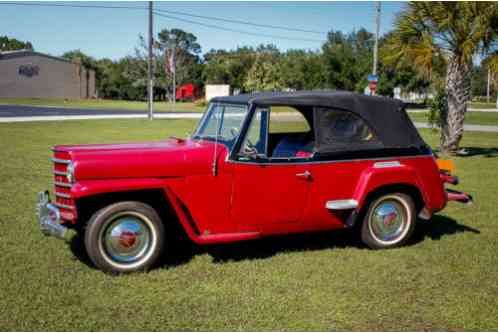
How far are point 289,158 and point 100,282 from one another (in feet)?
7.21

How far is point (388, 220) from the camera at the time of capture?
615 cm

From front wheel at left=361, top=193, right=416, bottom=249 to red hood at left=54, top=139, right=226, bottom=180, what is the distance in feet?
6.14

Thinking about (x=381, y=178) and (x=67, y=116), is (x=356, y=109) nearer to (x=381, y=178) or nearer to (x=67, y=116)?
(x=381, y=178)

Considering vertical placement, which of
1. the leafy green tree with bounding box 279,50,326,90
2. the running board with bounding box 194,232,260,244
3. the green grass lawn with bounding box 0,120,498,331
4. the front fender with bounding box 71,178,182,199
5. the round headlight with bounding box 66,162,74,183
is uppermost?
the leafy green tree with bounding box 279,50,326,90

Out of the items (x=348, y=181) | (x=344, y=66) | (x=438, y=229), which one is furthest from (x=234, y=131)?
(x=344, y=66)

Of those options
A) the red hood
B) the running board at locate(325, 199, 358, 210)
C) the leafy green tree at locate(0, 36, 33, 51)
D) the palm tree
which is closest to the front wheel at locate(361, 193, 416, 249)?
the running board at locate(325, 199, 358, 210)

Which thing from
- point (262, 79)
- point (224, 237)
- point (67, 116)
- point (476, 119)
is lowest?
point (224, 237)

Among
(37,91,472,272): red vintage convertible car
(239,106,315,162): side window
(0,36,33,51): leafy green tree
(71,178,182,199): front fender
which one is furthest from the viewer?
(0,36,33,51): leafy green tree

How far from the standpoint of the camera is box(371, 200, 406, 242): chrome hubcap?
6082mm

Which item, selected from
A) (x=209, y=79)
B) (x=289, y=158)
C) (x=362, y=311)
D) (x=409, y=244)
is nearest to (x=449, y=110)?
(x=409, y=244)

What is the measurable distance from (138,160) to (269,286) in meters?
1.66

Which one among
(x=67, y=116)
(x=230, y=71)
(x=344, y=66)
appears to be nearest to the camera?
(x=67, y=116)

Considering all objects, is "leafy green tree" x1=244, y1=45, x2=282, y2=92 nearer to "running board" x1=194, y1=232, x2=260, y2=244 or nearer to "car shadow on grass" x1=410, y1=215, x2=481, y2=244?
"car shadow on grass" x1=410, y1=215, x2=481, y2=244

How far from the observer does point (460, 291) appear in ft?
16.1
